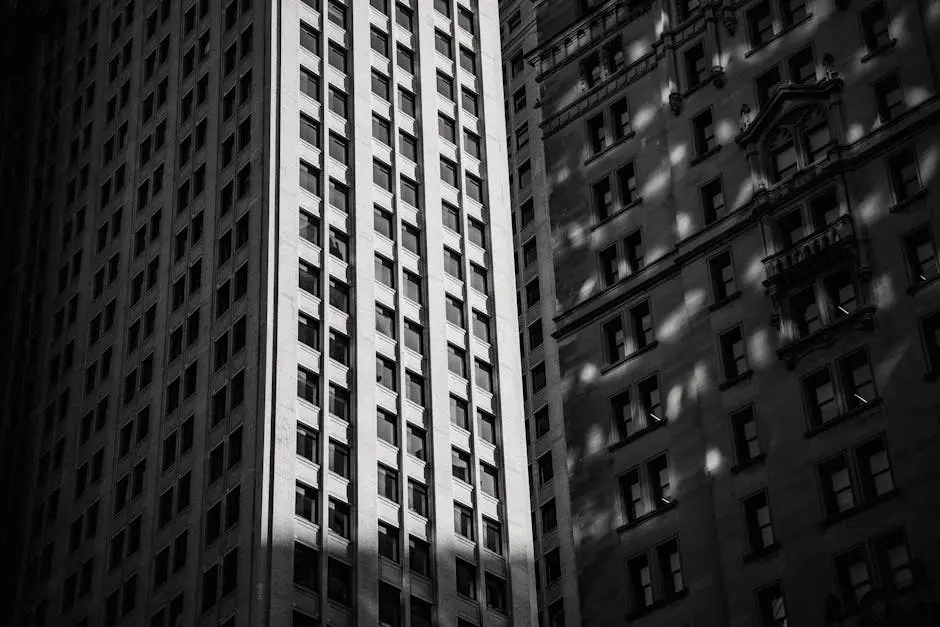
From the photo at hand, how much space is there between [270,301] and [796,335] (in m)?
26.3

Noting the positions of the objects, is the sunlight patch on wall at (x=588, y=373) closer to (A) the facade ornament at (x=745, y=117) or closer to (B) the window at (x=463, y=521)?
(A) the facade ornament at (x=745, y=117)

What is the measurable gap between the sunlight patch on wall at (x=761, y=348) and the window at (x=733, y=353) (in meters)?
0.54

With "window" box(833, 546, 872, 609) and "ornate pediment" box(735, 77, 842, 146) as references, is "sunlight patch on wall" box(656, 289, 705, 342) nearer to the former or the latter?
"ornate pediment" box(735, 77, 842, 146)

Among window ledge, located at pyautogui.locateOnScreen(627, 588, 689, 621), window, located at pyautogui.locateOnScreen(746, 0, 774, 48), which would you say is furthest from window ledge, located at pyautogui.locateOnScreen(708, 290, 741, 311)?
window, located at pyautogui.locateOnScreen(746, 0, 774, 48)

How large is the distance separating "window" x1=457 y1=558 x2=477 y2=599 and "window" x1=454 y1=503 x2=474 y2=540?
155cm

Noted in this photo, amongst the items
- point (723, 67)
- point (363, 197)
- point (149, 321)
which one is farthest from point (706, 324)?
point (149, 321)

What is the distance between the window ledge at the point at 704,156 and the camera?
84250mm

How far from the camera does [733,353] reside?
79188mm

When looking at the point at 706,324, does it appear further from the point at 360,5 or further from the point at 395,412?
the point at 360,5

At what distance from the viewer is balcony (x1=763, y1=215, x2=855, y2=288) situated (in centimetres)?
7612

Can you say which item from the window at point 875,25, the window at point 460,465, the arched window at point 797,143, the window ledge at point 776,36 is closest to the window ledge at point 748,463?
the arched window at point 797,143

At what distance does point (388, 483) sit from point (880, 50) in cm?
2971

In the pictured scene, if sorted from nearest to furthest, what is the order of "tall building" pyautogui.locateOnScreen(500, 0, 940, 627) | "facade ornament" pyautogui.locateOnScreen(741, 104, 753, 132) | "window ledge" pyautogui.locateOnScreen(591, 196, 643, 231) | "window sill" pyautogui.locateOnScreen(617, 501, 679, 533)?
1. "tall building" pyautogui.locateOnScreen(500, 0, 940, 627)
2. "window sill" pyautogui.locateOnScreen(617, 501, 679, 533)
3. "facade ornament" pyautogui.locateOnScreen(741, 104, 753, 132)
4. "window ledge" pyautogui.locateOnScreen(591, 196, 643, 231)

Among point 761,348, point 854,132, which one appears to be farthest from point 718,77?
point 761,348
